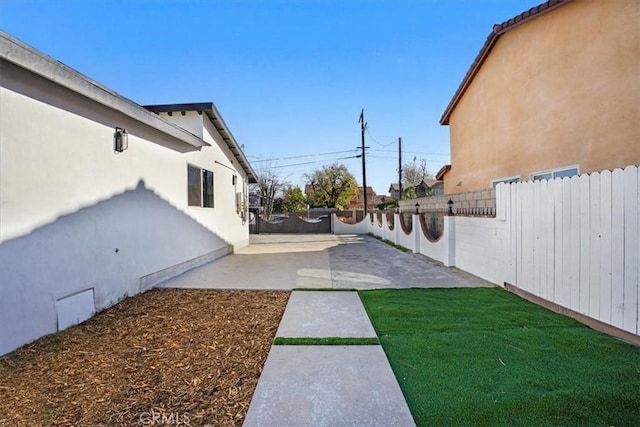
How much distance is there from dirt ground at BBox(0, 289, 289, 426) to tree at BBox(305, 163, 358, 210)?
33762mm

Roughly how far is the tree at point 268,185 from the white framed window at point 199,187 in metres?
23.7

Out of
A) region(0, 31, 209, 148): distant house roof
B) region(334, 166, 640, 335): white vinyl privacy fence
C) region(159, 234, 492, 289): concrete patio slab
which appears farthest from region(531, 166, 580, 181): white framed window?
region(0, 31, 209, 148): distant house roof

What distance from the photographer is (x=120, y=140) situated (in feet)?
17.2

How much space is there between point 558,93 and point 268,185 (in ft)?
95.7

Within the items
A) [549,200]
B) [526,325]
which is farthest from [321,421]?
[549,200]

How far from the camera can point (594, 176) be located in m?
3.69

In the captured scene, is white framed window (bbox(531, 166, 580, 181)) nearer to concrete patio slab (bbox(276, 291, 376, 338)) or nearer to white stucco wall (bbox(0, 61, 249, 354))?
concrete patio slab (bbox(276, 291, 376, 338))

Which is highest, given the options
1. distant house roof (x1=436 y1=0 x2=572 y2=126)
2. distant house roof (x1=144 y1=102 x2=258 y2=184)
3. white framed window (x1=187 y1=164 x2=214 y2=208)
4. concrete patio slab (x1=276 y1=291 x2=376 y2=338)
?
distant house roof (x1=436 y1=0 x2=572 y2=126)

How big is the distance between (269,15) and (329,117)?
12.1 meters

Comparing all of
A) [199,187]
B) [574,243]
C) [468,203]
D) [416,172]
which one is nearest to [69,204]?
[199,187]

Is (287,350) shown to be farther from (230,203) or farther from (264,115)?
(264,115)

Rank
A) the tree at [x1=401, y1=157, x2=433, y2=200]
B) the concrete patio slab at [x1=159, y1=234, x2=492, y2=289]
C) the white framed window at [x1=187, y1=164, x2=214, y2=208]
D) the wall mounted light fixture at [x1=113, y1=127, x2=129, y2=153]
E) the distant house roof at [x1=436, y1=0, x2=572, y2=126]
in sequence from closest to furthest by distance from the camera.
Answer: the wall mounted light fixture at [x1=113, y1=127, x2=129, y2=153] → the concrete patio slab at [x1=159, y1=234, x2=492, y2=289] → the distant house roof at [x1=436, y1=0, x2=572, y2=126] → the white framed window at [x1=187, y1=164, x2=214, y2=208] → the tree at [x1=401, y1=157, x2=433, y2=200]

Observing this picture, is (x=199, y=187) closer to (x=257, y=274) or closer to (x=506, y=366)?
(x=257, y=274)

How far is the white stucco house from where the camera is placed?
332 centimetres
